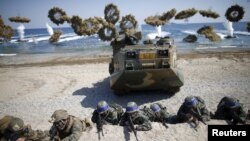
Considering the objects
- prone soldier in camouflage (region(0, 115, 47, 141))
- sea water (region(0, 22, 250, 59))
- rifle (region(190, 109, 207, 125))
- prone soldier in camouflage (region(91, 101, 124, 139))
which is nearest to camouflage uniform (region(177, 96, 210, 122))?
rifle (region(190, 109, 207, 125))

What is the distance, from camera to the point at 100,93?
1300 cm

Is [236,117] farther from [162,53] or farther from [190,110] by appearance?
[162,53]

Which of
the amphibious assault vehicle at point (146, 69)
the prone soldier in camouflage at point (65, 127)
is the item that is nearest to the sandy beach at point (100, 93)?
the prone soldier in camouflage at point (65, 127)

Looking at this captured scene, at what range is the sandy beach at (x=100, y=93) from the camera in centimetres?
706

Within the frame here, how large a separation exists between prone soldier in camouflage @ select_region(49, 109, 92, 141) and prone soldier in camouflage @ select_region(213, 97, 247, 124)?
3999 mm

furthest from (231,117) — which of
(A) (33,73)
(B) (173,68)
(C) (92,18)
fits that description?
(C) (92,18)

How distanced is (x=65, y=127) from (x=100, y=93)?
6502 millimetres

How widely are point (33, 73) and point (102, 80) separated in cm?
640

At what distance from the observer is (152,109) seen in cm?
809

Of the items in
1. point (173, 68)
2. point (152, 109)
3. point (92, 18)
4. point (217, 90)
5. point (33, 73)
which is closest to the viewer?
point (152, 109)

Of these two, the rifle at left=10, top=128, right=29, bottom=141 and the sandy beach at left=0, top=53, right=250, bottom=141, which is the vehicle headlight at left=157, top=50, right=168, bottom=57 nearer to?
the sandy beach at left=0, top=53, right=250, bottom=141

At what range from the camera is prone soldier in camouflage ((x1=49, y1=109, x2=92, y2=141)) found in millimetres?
6375

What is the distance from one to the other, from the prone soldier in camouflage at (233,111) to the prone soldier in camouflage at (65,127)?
4.00m

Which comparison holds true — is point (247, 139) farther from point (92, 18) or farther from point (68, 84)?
point (92, 18)
